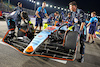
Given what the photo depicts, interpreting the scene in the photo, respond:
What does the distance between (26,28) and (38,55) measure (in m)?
1.43

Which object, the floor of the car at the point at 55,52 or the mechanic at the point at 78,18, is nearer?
the floor of the car at the point at 55,52

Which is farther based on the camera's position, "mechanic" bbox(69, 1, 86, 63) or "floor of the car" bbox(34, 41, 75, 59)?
"mechanic" bbox(69, 1, 86, 63)

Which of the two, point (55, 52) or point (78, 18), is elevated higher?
point (78, 18)

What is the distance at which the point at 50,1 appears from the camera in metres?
35.3

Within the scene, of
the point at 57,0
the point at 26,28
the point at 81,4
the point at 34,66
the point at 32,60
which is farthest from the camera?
the point at 57,0

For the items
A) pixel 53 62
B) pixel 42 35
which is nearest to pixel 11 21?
pixel 42 35

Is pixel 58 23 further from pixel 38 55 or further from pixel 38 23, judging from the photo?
pixel 38 55

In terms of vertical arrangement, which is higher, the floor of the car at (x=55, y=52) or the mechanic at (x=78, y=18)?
the mechanic at (x=78, y=18)

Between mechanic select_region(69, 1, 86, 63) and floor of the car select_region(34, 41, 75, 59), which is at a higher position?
mechanic select_region(69, 1, 86, 63)

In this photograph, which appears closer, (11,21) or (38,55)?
(38,55)

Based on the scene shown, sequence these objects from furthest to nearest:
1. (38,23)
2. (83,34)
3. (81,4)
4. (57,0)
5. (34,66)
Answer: (57,0)
(81,4)
(38,23)
(83,34)
(34,66)

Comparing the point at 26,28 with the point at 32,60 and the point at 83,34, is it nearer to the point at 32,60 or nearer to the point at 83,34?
the point at 32,60

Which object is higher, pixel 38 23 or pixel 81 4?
pixel 81 4

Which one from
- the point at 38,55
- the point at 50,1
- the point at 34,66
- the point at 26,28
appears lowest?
the point at 34,66
